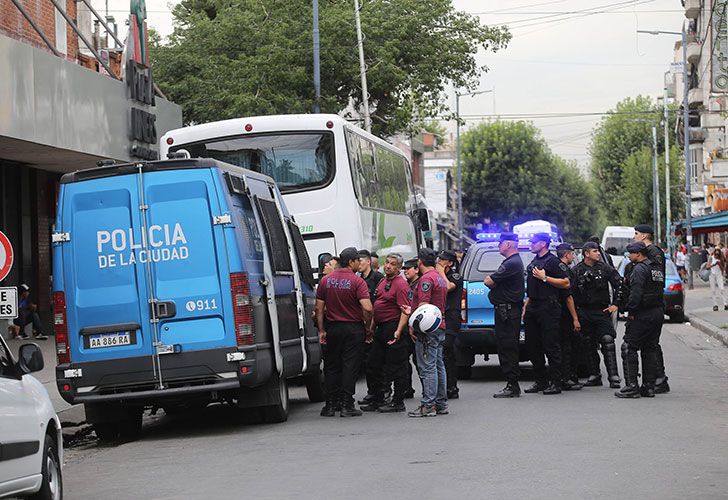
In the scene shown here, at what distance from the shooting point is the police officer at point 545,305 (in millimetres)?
15977

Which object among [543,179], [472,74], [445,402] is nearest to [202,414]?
[445,402]

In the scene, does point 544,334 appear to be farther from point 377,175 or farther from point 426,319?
point 377,175

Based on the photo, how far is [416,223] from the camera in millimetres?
28172

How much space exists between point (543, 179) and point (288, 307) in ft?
258

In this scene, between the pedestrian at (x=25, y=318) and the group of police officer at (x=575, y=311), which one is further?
the pedestrian at (x=25, y=318)

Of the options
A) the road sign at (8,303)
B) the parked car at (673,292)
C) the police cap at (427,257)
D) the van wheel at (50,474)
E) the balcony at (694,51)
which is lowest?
the parked car at (673,292)

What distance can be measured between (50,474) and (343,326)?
6035mm

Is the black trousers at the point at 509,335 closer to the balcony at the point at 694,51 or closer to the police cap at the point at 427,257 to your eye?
the police cap at the point at 427,257

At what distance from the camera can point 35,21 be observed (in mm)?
27562

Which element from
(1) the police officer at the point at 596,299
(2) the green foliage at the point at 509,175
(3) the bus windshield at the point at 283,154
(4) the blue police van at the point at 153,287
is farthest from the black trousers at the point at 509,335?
(2) the green foliage at the point at 509,175

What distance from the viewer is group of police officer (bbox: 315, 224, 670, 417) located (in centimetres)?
1434

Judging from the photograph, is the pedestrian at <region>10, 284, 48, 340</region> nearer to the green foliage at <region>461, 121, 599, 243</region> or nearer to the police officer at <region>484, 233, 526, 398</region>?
the police officer at <region>484, 233, 526, 398</region>

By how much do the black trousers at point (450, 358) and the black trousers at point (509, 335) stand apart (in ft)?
1.81

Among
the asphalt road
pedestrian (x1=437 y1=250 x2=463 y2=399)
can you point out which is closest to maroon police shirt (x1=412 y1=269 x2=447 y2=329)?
the asphalt road
